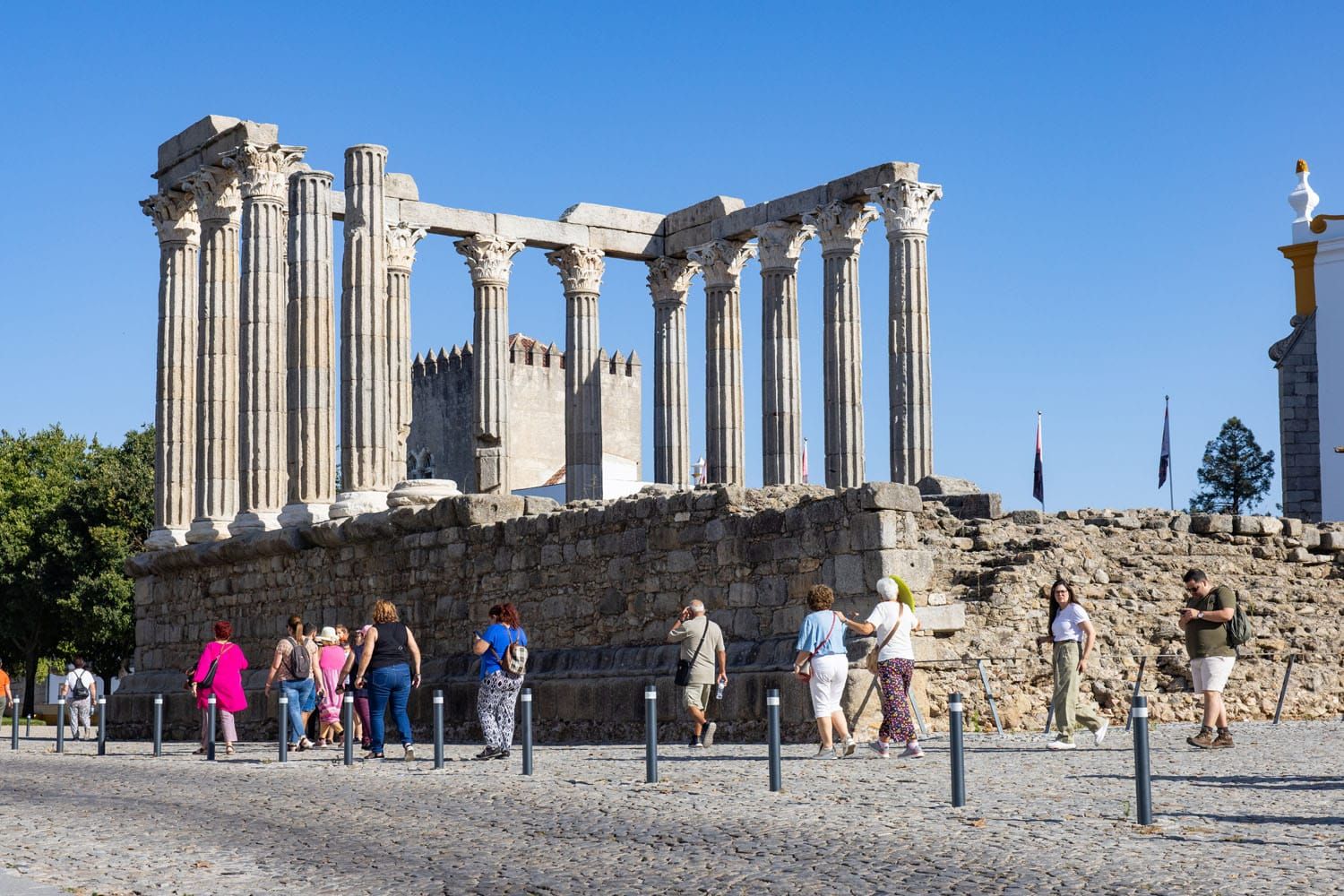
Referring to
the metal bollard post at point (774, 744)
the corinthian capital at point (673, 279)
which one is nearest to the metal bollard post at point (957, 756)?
the metal bollard post at point (774, 744)

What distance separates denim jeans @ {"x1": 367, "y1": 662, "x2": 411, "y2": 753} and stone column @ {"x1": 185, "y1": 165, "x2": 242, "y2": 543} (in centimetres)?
1340

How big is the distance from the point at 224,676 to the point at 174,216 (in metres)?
13.8

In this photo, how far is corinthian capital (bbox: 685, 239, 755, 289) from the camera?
34.0 metres

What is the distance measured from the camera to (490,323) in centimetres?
3409

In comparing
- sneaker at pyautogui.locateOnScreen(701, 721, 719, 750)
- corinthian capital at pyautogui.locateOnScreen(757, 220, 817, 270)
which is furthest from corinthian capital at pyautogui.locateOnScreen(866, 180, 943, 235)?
sneaker at pyautogui.locateOnScreen(701, 721, 719, 750)

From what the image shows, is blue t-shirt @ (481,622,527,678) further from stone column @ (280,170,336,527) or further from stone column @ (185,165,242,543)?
stone column @ (185,165,242,543)

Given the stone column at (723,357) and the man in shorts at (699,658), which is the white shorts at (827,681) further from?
the stone column at (723,357)

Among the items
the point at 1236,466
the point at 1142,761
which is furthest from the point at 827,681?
the point at 1236,466

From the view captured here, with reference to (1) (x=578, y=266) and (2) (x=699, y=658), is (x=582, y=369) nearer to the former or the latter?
(1) (x=578, y=266)

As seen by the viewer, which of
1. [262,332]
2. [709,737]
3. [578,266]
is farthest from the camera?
[578,266]

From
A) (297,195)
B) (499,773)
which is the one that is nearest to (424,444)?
(297,195)

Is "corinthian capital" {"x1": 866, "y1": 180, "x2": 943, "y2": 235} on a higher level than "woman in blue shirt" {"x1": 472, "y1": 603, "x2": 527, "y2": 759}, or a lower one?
higher

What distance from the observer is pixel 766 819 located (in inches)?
421

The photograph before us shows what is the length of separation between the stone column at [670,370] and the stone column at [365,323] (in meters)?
7.43
